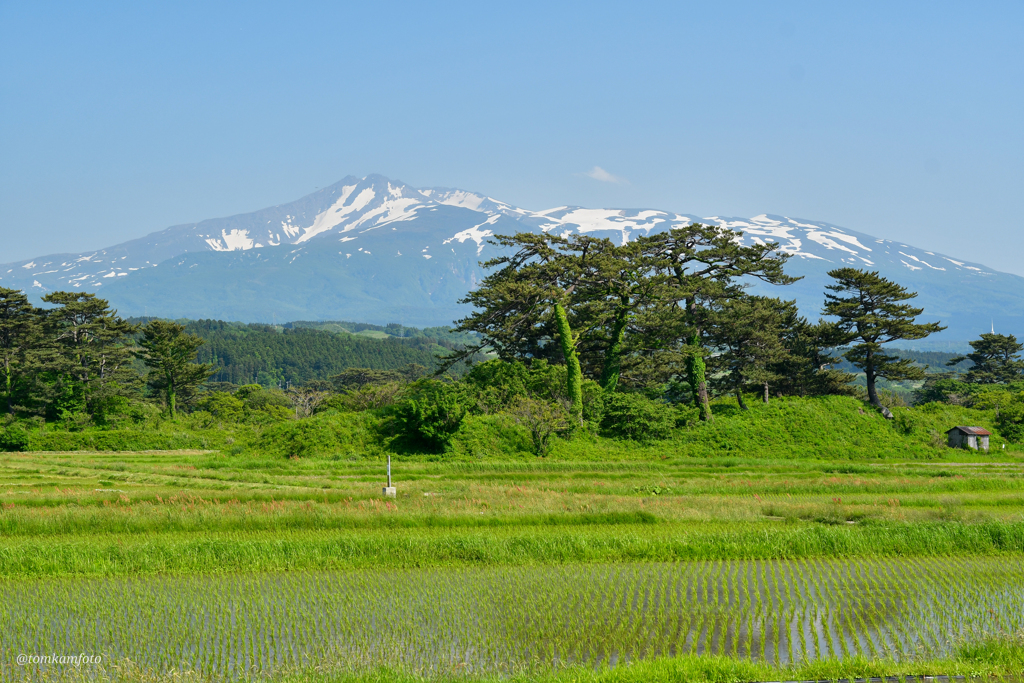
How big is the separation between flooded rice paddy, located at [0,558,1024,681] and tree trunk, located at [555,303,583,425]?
2810cm

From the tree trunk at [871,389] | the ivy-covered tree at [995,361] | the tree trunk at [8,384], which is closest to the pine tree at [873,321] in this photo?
the tree trunk at [871,389]

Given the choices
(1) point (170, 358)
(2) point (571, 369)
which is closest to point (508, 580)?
(2) point (571, 369)

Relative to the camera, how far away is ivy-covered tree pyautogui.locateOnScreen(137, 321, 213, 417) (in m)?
77.2

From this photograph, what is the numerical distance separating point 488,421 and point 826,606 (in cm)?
3021

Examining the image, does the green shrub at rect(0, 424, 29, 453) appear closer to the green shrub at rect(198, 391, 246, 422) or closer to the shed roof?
the green shrub at rect(198, 391, 246, 422)

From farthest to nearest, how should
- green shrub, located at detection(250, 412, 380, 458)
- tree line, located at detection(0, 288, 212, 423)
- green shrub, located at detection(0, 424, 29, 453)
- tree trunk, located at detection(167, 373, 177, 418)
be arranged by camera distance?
tree trunk, located at detection(167, 373, 177, 418) < tree line, located at detection(0, 288, 212, 423) < green shrub, located at detection(0, 424, 29, 453) < green shrub, located at detection(250, 412, 380, 458)

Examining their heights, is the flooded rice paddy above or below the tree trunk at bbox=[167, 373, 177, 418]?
below

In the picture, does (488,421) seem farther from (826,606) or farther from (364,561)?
(826,606)

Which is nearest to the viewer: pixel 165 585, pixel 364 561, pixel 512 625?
pixel 512 625

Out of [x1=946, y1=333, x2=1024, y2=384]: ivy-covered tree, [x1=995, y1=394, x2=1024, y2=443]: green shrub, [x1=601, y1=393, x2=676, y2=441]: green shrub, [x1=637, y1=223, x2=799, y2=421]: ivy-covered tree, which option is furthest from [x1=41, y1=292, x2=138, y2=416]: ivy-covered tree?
[x1=946, y1=333, x2=1024, y2=384]: ivy-covered tree

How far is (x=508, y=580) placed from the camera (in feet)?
53.5

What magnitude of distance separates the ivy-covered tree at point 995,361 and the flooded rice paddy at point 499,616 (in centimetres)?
9149

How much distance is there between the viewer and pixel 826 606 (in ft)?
47.0

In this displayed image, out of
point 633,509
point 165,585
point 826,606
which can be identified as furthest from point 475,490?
point 826,606
